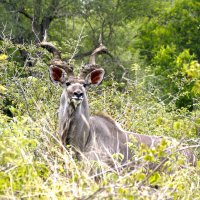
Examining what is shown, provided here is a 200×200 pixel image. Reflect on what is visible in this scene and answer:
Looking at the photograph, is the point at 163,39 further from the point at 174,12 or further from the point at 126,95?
the point at 126,95

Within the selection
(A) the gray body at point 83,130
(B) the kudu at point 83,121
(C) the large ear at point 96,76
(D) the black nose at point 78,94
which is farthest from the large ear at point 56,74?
(D) the black nose at point 78,94

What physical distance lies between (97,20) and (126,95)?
15350 millimetres

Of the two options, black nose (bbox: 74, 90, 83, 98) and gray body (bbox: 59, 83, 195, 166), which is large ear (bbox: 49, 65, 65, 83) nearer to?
gray body (bbox: 59, 83, 195, 166)

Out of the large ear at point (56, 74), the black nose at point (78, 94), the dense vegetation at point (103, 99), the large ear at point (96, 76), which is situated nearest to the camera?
the dense vegetation at point (103, 99)

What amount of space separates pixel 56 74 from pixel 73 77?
0.34 meters

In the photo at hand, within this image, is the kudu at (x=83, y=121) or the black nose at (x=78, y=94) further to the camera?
the kudu at (x=83, y=121)

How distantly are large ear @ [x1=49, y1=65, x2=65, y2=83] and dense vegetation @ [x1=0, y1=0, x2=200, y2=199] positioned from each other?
45cm

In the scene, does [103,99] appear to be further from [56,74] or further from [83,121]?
[83,121]

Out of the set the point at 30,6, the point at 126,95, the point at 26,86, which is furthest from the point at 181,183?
the point at 30,6

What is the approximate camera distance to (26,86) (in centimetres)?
1095


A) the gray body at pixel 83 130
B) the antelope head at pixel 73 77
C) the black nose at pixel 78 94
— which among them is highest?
the antelope head at pixel 73 77

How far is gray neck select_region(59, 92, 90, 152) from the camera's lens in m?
8.76

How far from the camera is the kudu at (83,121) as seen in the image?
8680 millimetres

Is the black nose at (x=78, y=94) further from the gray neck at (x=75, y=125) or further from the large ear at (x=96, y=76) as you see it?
the large ear at (x=96, y=76)
